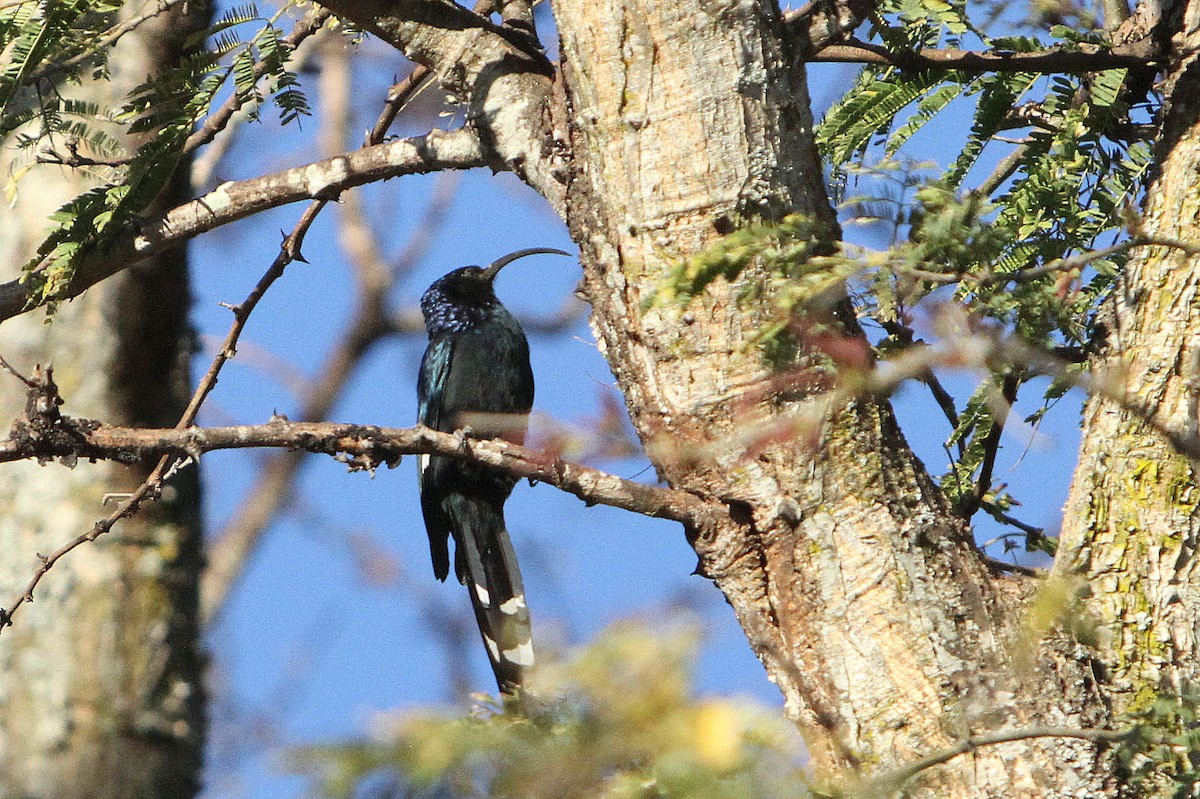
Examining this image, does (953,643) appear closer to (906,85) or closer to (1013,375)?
(1013,375)

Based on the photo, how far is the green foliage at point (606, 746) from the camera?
174 centimetres

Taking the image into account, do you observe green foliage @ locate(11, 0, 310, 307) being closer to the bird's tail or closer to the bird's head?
the bird's tail

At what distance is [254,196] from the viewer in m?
2.93

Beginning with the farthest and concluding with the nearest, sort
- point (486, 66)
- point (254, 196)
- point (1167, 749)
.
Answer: point (254, 196) < point (486, 66) < point (1167, 749)

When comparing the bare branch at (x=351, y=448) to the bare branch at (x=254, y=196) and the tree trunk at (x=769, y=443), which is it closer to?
the tree trunk at (x=769, y=443)

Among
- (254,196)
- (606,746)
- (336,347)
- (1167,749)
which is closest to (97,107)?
(254,196)

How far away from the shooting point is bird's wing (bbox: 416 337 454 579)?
201 inches

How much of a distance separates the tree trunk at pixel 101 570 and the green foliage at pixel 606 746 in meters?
3.70

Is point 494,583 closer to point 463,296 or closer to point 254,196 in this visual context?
point 463,296

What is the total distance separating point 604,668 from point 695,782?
259 millimetres

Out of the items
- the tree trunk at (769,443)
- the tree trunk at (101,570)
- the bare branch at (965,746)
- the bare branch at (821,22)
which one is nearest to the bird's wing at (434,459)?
the tree trunk at (101,570)

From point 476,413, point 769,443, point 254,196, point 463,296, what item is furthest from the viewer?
point 463,296

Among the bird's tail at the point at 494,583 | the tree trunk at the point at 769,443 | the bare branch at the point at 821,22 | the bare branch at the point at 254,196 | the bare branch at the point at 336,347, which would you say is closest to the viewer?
the tree trunk at the point at 769,443

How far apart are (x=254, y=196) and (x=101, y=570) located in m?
2.92
